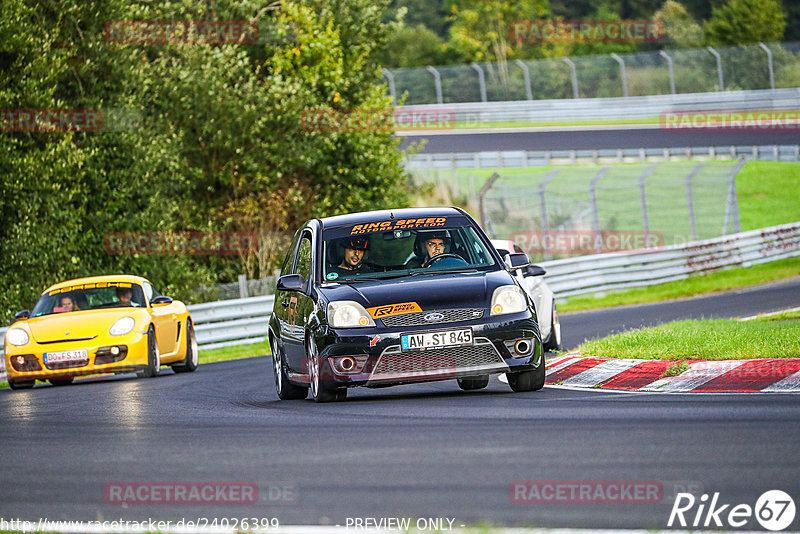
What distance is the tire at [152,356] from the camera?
16.6 m

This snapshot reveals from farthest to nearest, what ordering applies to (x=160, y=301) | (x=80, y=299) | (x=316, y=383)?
1. (x=80, y=299)
2. (x=160, y=301)
3. (x=316, y=383)

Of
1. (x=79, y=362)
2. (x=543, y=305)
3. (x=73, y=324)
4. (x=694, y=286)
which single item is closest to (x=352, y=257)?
(x=543, y=305)

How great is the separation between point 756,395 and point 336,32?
2678 centimetres

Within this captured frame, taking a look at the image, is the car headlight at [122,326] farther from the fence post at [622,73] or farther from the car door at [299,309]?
the fence post at [622,73]

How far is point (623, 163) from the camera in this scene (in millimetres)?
42219

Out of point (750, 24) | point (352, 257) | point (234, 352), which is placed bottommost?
point (234, 352)

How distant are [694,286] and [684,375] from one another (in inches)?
718

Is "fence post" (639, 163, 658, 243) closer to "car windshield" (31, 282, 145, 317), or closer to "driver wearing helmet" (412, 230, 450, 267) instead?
"car windshield" (31, 282, 145, 317)

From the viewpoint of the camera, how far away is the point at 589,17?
87.0 metres

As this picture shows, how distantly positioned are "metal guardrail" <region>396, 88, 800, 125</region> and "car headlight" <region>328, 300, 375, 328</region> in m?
36.5

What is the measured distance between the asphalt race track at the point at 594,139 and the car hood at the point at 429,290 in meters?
33.3

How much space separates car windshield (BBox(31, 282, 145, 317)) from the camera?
55.9 feet

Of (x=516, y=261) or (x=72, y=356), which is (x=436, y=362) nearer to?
(x=516, y=261)

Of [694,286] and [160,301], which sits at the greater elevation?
[160,301]
